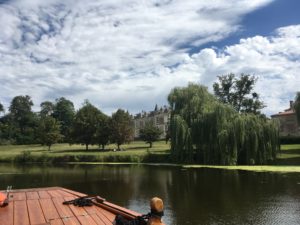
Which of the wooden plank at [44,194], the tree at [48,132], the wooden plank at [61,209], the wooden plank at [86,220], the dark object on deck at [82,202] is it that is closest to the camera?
the wooden plank at [86,220]

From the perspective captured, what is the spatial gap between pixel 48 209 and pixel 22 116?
Result: 99854 millimetres

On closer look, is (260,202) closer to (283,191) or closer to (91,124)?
(283,191)

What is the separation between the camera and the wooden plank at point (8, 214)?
800 cm

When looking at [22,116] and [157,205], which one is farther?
[22,116]

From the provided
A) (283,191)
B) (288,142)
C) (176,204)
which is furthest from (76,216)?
(288,142)

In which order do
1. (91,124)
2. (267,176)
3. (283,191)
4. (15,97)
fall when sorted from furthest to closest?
(15,97), (91,124), (267,176), (283,191)

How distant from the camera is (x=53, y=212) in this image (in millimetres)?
8898

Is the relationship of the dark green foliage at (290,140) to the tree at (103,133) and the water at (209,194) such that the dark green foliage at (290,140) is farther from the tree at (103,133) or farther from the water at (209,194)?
the water at (209,194)

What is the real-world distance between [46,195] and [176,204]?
279 inches

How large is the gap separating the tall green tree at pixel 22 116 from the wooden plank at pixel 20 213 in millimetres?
79304

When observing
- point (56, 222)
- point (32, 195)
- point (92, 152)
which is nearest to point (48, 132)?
point (92, 152)

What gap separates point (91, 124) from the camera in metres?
60.8

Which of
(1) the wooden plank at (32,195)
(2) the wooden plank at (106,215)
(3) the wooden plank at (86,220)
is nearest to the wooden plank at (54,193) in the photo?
(1) the wooden plank at (32,195)

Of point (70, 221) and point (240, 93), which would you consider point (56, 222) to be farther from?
point (240, 93)
